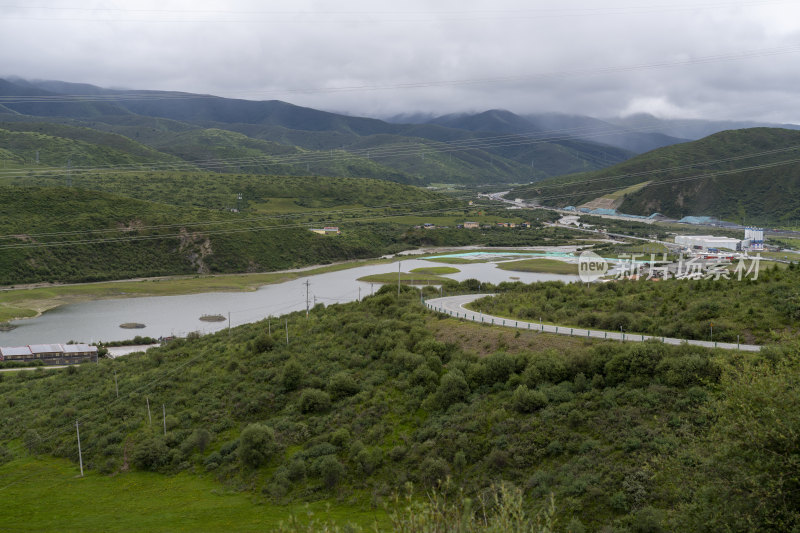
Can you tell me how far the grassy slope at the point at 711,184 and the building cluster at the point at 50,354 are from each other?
445 ft

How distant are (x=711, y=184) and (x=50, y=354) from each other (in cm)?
15180

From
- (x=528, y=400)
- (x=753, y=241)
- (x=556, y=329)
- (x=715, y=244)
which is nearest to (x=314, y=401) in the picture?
(x=528, y=400)

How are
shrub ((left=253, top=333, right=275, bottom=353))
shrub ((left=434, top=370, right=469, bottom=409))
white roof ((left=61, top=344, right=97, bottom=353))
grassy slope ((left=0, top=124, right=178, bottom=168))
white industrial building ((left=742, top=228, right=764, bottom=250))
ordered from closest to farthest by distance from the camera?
shrub ((left=434, top=370, right=469, bottom=409))
shrub ((left=253, top=333, right=275, bottom=353))
white roof ((left=61, top=344, right=97, bottom=353))
white industrial building ((left=742, top=228, right=764, bottom=250))
grassy slope ((left=0, top=124, right=178, bottom=168))

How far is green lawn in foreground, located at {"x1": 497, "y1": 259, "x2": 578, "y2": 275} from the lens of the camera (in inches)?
3204

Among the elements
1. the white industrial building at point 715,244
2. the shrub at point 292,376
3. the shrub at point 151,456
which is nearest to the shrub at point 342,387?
the shrub at point 292,376

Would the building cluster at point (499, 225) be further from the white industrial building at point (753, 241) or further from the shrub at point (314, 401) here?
the shrub at point (314, 401)

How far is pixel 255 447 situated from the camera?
24.4 m

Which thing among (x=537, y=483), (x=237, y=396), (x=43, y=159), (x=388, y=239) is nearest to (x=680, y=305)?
(x=537, y=483)

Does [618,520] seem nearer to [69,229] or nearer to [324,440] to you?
[324,440]

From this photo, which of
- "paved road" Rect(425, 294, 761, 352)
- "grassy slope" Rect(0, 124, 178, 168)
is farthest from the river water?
"grassy slope" Rect(0, 124, 178, 168)

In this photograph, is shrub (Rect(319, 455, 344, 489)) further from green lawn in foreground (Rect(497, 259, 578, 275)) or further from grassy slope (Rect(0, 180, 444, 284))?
grassy slope (Rect(0, 180, 444, 284))

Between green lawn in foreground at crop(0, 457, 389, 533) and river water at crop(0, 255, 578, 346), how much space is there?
31.6 m

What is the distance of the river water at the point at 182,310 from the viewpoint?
57031 millimetres

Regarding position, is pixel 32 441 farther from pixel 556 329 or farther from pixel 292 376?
pixel 556 329
